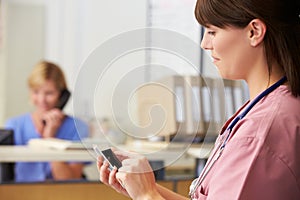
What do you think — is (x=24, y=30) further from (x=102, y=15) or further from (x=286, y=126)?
(x=286, y=126)

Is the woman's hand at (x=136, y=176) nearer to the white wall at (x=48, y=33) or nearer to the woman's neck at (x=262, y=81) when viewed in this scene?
the woman's neck at (x=262, y=81)

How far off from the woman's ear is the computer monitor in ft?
5.79

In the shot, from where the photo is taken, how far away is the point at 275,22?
0.87 metres

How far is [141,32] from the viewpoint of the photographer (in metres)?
0.98

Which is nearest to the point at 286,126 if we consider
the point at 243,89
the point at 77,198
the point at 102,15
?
the point at 77,198

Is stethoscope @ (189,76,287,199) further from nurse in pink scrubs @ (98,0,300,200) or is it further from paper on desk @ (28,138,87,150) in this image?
paper on desk @ (28,138,87,150)

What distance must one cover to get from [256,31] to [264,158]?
218 mm

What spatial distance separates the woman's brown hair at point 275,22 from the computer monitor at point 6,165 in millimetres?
1759

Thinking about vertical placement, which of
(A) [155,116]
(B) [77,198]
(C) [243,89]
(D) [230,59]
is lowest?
(B) [77,198]

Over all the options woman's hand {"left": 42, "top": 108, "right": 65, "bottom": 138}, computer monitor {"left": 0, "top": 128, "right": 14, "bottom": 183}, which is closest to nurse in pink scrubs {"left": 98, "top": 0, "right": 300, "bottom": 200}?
computer monitor {"left": 0, "top": 128, "right": 14, "bottom": 183}

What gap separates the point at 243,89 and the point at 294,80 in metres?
1.46

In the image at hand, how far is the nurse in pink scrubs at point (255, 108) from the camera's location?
816 mm

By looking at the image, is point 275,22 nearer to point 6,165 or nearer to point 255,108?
point 255,108

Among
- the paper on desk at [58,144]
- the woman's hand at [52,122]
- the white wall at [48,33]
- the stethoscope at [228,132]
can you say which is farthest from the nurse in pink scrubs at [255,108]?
the white wall at [48,33]
